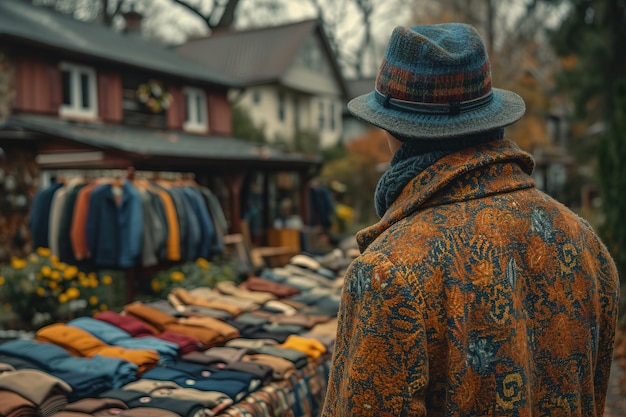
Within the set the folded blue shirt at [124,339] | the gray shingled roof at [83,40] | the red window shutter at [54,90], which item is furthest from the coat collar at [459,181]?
the red window shutter at [54,90]

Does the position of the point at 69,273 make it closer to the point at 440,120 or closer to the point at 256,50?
the point at 440,120

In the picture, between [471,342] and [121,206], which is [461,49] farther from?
[121,206]

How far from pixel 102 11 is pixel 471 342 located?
101 feet

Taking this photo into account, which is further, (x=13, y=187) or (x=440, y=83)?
(x=13, y=187)

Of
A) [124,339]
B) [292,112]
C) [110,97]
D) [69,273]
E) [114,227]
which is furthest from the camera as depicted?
[292,112]

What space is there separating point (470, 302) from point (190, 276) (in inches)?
294

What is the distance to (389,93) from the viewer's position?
1.68 meters

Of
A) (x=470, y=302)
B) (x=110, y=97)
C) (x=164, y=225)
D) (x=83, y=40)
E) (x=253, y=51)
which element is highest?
(x=253, y=51)

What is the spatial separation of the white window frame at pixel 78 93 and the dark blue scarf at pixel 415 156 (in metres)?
12.8

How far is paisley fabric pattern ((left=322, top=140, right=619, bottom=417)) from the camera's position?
145 cm

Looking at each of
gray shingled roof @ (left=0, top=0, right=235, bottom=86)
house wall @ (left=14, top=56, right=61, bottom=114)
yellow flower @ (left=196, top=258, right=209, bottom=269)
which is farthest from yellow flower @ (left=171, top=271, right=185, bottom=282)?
gray shingled roof @ (left=0, top=0, right=235, bottom=86)

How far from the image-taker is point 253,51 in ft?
84.3

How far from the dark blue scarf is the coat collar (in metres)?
0.01

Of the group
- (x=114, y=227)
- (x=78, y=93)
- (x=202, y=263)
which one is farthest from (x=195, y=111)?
(x=114, y=227)
